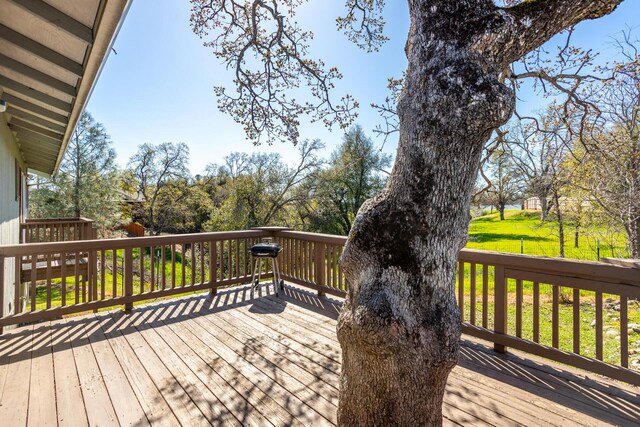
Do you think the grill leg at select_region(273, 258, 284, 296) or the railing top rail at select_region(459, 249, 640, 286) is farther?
the grill leg at select_region(273, 258, 284, 296)

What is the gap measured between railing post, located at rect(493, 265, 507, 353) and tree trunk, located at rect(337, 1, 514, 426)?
1.80 metres

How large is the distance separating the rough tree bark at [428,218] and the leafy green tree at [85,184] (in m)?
17.7

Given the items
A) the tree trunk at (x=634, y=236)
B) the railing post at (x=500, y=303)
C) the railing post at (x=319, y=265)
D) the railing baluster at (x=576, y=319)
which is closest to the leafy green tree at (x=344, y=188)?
the tree trunk at (x=634, y=236)

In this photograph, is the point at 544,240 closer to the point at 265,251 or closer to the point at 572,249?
the point at 572,249

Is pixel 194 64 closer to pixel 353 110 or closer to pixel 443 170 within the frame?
pixel 353 110

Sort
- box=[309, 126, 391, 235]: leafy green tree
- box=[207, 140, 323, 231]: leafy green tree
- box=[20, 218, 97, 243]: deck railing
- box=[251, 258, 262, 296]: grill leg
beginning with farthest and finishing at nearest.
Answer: box=[309, 126, 391, 235]: leafy green tree < box=[207, 140, 323, 231]: leafy green tree < box=[20, 218, 97, 243]: deck railing < box=[251, 258, 262, 296]: grill leg

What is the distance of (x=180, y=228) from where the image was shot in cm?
1983

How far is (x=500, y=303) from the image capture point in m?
2.92

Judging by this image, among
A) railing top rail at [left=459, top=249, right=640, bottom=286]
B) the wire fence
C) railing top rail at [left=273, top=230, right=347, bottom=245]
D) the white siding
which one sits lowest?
the wire fence

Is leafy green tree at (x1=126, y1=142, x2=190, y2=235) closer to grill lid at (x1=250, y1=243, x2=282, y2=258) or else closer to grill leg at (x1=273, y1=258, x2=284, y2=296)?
grill leg at (x1=273, y1=258, x2=284, y2=296)

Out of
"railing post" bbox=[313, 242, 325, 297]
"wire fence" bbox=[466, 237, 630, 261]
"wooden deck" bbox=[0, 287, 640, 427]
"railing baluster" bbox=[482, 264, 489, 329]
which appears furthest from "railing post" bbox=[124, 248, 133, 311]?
"wire fence" bbox=[466, 237, 630, 261]

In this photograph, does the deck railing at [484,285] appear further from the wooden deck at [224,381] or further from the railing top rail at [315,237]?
the wooden deck at [224,381]

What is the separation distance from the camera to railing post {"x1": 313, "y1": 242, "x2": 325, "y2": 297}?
4.60 meters

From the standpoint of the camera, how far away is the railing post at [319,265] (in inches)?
181
